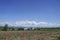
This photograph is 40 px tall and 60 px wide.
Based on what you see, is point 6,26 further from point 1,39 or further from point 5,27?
point 1,39

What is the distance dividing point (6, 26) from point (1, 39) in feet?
146

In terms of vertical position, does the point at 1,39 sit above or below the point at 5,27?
below

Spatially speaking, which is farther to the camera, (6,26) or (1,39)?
(6,26)

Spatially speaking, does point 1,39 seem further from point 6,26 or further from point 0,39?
point 6,26

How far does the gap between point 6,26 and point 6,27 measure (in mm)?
433

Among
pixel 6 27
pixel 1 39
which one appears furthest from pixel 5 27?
pixel 1 39

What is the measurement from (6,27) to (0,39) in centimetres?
4435

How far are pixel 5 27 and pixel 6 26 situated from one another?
63cm

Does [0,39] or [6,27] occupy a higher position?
[6,27]

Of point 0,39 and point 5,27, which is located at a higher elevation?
point 5,27

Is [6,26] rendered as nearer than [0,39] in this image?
No

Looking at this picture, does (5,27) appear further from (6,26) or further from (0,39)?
(0,39)

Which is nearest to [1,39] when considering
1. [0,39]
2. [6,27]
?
[0,39]

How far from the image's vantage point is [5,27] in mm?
62031
